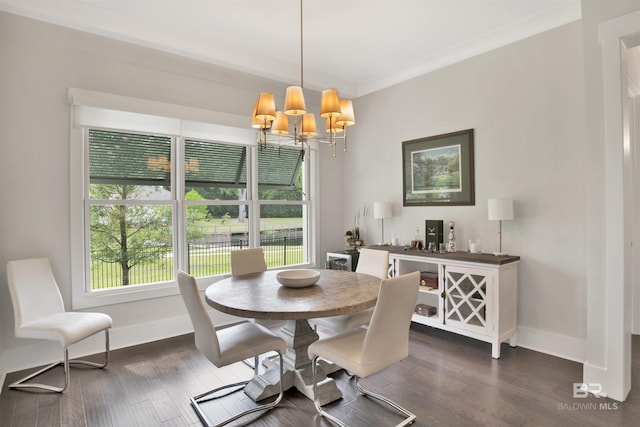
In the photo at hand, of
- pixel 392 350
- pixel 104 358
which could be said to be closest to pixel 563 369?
pixel 392 350

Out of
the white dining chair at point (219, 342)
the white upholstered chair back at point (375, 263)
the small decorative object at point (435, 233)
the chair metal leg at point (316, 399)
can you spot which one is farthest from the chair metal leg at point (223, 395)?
the small decorative object at point (435, 233)

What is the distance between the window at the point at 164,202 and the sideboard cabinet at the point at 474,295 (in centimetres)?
191

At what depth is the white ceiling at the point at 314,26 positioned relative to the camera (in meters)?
2.96

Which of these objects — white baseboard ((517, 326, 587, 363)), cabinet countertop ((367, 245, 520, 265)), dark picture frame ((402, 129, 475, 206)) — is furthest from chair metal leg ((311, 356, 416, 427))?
dark picture frame ((402, 129, 475, 206))

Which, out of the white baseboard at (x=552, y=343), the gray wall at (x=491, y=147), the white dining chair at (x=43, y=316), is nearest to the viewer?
the white dining chair at (x=43, y=316)

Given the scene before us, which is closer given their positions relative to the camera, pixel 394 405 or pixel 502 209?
pixel 394 405

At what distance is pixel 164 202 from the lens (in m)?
3.83

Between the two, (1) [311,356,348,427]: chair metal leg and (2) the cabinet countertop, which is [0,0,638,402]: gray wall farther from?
(1) [311,356,348,427]: chair metal leg

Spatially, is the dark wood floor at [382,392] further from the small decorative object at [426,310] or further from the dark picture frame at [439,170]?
the dark picture frame at [439,170]

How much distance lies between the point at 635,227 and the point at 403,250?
247 cm

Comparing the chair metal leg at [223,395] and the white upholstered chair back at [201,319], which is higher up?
the white upholstered chair back at [201,319]

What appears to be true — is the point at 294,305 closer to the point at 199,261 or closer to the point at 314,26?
the point at 199,261

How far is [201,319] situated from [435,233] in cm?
270

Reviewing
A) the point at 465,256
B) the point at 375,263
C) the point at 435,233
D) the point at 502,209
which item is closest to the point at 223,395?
the point at 375,263
